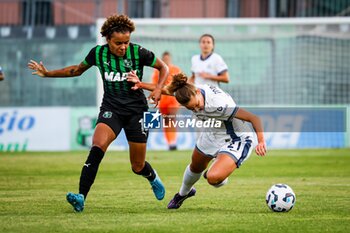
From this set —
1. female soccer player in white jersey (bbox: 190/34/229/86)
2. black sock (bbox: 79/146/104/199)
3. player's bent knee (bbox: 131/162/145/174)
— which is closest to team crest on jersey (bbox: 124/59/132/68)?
black sock (bbox: 79/146/104/199)

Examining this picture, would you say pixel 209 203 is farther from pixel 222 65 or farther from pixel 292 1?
pixel 292 1

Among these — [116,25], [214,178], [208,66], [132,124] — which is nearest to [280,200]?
[214,178]

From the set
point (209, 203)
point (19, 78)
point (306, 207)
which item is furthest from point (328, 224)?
point (19, 78)

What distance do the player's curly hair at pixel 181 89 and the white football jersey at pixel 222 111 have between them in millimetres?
277

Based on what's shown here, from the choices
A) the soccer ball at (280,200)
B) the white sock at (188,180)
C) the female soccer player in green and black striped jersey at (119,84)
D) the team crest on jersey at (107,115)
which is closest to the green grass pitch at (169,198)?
the soccer ball at (280,200)

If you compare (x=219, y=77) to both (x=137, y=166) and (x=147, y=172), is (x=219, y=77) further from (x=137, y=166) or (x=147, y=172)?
(x=137, y=166)

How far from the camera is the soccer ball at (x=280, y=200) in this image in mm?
9836

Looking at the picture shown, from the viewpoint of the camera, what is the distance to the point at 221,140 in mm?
10156

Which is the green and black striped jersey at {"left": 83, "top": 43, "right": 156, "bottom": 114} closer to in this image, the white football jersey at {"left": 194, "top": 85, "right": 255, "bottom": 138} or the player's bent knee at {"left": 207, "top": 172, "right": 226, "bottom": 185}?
the white football jersey at {"left": 194, "top": 85, "right": 255, "bottom": 138}

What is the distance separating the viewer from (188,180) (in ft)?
34.2

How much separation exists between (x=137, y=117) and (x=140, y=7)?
17078 mm

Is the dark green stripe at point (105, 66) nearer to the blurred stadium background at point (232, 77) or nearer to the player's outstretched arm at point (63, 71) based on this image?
the player's outstretched arm at point (63, 71)

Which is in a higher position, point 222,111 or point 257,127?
point 222,111

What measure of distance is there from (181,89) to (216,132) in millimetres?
935
